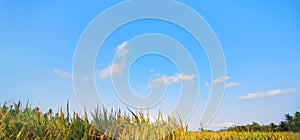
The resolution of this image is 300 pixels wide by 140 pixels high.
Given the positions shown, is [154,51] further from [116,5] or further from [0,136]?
[0,136]

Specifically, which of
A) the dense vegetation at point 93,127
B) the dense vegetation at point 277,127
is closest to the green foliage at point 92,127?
the dense vegetation at point 93,127

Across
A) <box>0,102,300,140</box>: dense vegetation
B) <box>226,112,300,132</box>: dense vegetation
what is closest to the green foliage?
<box>0,102,300,140</box>: dense vegetation

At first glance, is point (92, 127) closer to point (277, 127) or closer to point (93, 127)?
point (93, 127)

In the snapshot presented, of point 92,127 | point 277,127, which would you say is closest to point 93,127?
point 92,127

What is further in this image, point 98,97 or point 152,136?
point 98,97

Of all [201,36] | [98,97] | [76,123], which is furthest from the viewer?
[201,36]

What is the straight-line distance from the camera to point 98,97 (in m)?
2.13

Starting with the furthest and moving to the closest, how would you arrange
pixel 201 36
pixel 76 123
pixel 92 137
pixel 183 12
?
pixel 183 12 → pixel 201 36 → pixel 76 123 → pixel 92 137

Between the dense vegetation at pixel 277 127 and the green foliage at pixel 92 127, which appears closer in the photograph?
the green foliage at pixel 92 127

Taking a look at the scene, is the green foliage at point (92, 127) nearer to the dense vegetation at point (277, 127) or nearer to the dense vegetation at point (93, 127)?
the dense vegetation at point (93, 127)

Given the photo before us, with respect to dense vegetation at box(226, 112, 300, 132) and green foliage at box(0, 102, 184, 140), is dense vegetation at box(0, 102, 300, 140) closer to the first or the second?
green foliage at box(0, 102, 184, 140)

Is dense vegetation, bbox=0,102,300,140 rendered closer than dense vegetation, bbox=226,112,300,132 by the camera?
Yes

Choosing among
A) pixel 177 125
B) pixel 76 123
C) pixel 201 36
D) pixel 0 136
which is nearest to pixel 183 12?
pixel 201 36

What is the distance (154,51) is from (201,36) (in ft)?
1.32
